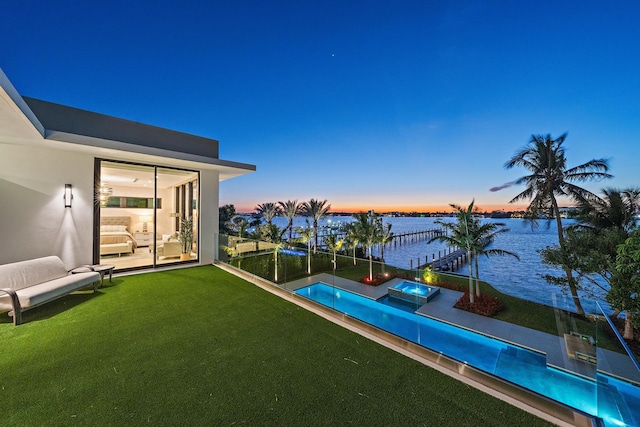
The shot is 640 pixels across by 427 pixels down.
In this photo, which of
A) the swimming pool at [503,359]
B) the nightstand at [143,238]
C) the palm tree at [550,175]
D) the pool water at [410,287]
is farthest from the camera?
the palm tree at [550,175]

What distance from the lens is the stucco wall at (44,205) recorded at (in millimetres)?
4965

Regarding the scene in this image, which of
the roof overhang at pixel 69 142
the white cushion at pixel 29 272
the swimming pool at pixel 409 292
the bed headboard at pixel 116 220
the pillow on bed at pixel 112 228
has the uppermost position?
the roof overhang at pixel 69 142

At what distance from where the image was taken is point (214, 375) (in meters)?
2.46

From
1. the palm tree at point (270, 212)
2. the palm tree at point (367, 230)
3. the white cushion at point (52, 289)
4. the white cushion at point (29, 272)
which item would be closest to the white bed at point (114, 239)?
the white cushion at point (29, 272)

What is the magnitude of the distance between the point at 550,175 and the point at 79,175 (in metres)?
17.5

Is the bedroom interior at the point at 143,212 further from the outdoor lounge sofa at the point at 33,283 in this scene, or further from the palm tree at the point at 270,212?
the palm tree at the point at 270,212

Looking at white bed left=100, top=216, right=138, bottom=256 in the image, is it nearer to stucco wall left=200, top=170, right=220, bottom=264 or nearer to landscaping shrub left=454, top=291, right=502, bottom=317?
stucco wall left=200, top=170, right=220, bottom=264

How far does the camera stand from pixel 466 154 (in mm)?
22469

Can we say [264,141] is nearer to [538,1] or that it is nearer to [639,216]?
[538,1]

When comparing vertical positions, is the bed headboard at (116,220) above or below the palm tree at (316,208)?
below

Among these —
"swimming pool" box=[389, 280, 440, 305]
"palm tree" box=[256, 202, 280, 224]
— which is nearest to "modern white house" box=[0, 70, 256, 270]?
"swimming pool" box=[389, 280, 440, 305]

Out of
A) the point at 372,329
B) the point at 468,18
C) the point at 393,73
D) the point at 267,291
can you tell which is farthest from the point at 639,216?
the point at 267,291

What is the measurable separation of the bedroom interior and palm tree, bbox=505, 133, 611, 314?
1504 centimetres

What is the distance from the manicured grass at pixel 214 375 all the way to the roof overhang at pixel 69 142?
10.3 ft
